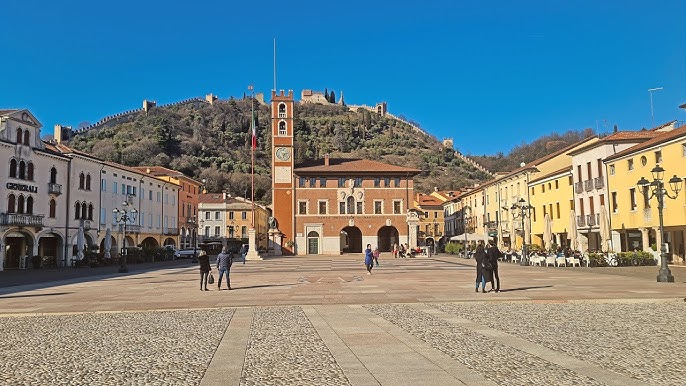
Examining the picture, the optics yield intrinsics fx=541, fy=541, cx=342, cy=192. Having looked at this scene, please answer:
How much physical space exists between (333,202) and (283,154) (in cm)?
876

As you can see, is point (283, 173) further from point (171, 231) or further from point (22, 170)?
point (22, 170)

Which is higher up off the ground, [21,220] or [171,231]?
[21,220]

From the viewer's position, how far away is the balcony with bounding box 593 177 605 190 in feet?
130

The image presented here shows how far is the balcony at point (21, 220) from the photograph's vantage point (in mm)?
37825

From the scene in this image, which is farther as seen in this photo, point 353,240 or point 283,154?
point 353,240

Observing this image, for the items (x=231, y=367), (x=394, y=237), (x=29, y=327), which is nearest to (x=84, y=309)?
(x=29, y=327)

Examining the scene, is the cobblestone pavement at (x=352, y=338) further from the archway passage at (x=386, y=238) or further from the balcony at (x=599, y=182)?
the archway passage at (x=386, y=238)

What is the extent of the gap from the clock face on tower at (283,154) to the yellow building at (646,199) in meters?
38.9

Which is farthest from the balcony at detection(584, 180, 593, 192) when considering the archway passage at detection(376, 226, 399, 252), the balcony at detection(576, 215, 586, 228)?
the archway passage at detection(376, 226, 399, 252)

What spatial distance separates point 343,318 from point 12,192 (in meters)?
36.0

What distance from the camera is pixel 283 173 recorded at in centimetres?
6744

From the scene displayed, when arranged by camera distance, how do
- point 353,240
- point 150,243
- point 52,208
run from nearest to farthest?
point 52,208 → point 150,243 → point 353,240

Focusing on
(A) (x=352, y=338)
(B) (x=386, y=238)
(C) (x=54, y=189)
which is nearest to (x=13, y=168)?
(C) (x=54, y=189)

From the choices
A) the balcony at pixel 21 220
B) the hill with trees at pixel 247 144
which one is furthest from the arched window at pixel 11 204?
the hill with trees at pixel 247 144
